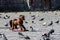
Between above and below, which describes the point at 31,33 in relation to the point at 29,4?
above

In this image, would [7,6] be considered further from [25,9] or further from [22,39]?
[22,39]

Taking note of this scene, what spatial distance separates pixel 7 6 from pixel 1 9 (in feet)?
3.06

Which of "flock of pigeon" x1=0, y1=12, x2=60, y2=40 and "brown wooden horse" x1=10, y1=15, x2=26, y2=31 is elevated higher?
"brown wooden horse" x1=10, y1=15, x2=26, y2=31

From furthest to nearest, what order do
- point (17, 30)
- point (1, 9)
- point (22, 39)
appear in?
point (1, 9), point (17, 30), point (22, 39)

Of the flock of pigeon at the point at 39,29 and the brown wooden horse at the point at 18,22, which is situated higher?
the brown wooden horse at the point at 18,22

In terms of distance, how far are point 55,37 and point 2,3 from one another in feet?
77.5

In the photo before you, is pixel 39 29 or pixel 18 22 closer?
pixel 18 22

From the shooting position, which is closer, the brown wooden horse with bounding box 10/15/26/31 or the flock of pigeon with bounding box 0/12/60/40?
the flock of pigeon with bounding box 0/12/60/40

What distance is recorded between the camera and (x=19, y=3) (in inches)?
1421

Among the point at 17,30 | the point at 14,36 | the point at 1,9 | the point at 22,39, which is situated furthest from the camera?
the point at 1,9

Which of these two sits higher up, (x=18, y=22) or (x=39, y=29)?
(x=18, y=22)

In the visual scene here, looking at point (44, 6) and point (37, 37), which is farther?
point (44, 6)

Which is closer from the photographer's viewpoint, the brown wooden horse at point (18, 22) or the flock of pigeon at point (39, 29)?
the flock of pigeon at point (39, 29)

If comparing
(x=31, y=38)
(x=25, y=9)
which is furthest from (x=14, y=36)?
(x=25, y=9)
